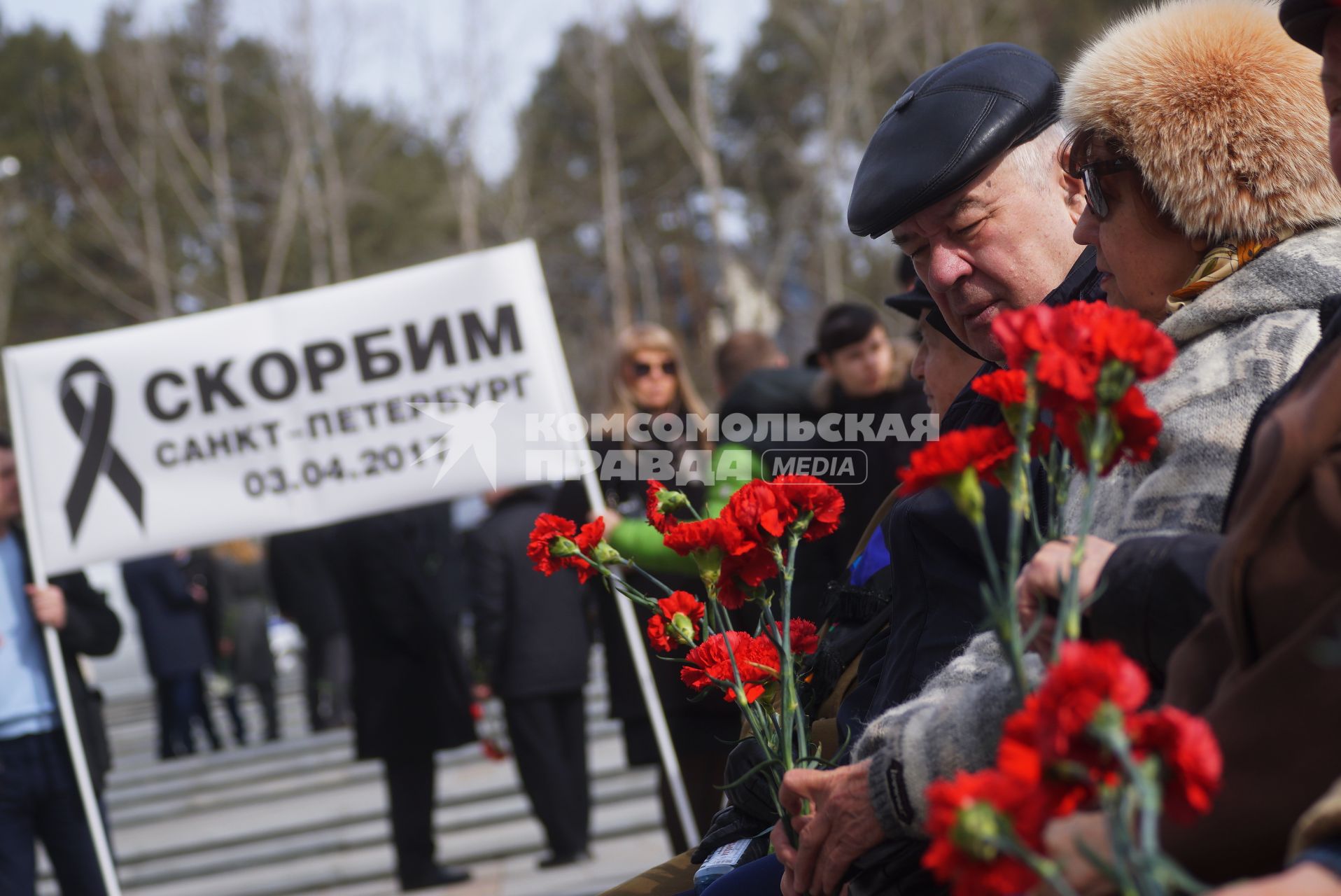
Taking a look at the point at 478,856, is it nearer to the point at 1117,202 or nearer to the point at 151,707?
the point at 1117,202

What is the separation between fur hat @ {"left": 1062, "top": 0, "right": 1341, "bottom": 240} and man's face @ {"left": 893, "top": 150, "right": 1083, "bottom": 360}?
603mm

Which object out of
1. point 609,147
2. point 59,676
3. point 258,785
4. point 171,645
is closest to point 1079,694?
point 59,676

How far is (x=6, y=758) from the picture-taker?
16.4 feet

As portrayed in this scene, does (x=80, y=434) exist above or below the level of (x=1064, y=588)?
above

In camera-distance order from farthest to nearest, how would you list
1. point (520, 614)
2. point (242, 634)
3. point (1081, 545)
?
point (242, 634)
point (520, 614)
point (1081, 545)

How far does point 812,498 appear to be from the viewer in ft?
5.62

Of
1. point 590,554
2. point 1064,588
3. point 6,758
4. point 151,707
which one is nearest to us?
point 1064,588

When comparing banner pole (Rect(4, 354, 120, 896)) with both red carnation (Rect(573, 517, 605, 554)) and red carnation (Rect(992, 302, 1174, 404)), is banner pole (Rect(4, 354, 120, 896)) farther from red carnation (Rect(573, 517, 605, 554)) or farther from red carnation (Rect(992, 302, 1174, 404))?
red carnation (Rect(992, 302, 1174, 404))

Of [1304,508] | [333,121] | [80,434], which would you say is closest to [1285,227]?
[1304,508]

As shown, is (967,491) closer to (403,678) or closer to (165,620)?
(403,678)

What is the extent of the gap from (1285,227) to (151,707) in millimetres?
12941

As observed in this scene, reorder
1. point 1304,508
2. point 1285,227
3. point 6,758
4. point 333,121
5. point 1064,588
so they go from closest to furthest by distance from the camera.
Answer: point 1304,508
point 1064,588
point 1285,227
point 6,758
point 333,121

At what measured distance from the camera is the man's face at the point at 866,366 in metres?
4.51

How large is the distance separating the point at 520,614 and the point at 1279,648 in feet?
17.0
